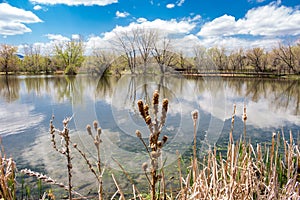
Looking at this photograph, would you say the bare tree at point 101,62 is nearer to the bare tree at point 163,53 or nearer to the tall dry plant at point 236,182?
the bare tree at point 163,53

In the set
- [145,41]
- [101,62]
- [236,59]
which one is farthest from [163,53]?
[236,59]

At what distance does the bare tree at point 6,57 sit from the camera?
194 ft

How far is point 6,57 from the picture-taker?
59375 mm

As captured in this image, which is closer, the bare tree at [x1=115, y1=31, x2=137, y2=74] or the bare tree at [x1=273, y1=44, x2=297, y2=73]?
the bare tree at [x1=115, y1=31, x2=137, y2=74]

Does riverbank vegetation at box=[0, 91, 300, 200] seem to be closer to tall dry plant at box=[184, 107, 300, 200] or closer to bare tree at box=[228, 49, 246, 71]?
tall dry plant at box=[184, 107, 300, 200]

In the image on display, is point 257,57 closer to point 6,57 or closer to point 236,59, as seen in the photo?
point 236,59

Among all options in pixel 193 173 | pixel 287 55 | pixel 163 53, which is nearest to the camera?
pixel 193 173

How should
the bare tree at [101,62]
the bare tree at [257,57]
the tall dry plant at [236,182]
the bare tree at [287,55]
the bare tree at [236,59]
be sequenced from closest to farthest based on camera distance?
the tall dry plant at [236,182]
the bare tree at [101,62]
the bare tree at [287,55]
the bare tree at [257,57]
the bare tree at [236,59]

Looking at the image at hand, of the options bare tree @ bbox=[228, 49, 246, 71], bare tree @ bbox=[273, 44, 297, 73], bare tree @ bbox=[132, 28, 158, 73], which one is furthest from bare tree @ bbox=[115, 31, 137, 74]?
bare tree @ bbox=[228, 49, 246, 71]

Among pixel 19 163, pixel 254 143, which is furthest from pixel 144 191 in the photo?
pixel 254 143

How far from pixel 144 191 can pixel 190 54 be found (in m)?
2.91

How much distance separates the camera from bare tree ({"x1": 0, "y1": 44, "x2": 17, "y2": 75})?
194 ft

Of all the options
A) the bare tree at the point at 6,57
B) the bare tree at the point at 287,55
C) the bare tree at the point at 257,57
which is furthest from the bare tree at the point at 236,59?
the bare tree at the point at 6,57

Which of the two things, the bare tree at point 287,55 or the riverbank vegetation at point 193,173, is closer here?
the riverbank vegetation at point 193,173
